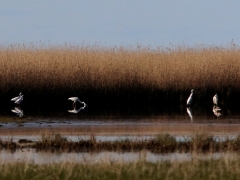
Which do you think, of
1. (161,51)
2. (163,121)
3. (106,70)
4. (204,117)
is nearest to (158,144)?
(163,121)

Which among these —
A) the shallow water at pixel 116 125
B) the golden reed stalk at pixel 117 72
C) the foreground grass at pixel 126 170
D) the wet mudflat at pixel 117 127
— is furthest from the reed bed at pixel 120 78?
the foreground grass at pixel 126 170

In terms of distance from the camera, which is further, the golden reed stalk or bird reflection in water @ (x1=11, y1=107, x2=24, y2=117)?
the golden reed stalk

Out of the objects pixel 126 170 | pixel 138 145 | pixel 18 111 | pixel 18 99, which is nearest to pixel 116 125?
pixel 138 145

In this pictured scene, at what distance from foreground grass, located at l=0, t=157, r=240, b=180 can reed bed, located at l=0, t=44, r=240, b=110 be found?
1370 centimetres

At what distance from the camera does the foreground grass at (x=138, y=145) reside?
1073 cm

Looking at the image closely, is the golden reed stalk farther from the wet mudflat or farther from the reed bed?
the wet mudflat

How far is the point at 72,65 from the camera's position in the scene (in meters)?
22.9

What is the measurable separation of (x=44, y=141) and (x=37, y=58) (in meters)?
12.3

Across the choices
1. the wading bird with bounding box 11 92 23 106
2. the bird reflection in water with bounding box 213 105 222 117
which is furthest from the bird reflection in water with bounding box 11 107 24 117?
the bird reflection in water with bounding box 213 105 222 117

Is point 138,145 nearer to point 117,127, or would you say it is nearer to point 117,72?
point 117,127

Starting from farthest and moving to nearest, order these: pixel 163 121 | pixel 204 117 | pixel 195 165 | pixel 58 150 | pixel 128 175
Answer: pixel 204 117 < pixel 163 121 < pixel 58 150 < pixel 195 165 < pixel 128 175

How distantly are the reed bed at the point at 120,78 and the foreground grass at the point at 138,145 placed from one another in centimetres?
1076

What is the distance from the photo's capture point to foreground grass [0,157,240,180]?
7496 millimetres

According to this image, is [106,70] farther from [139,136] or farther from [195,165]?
[195,165]
